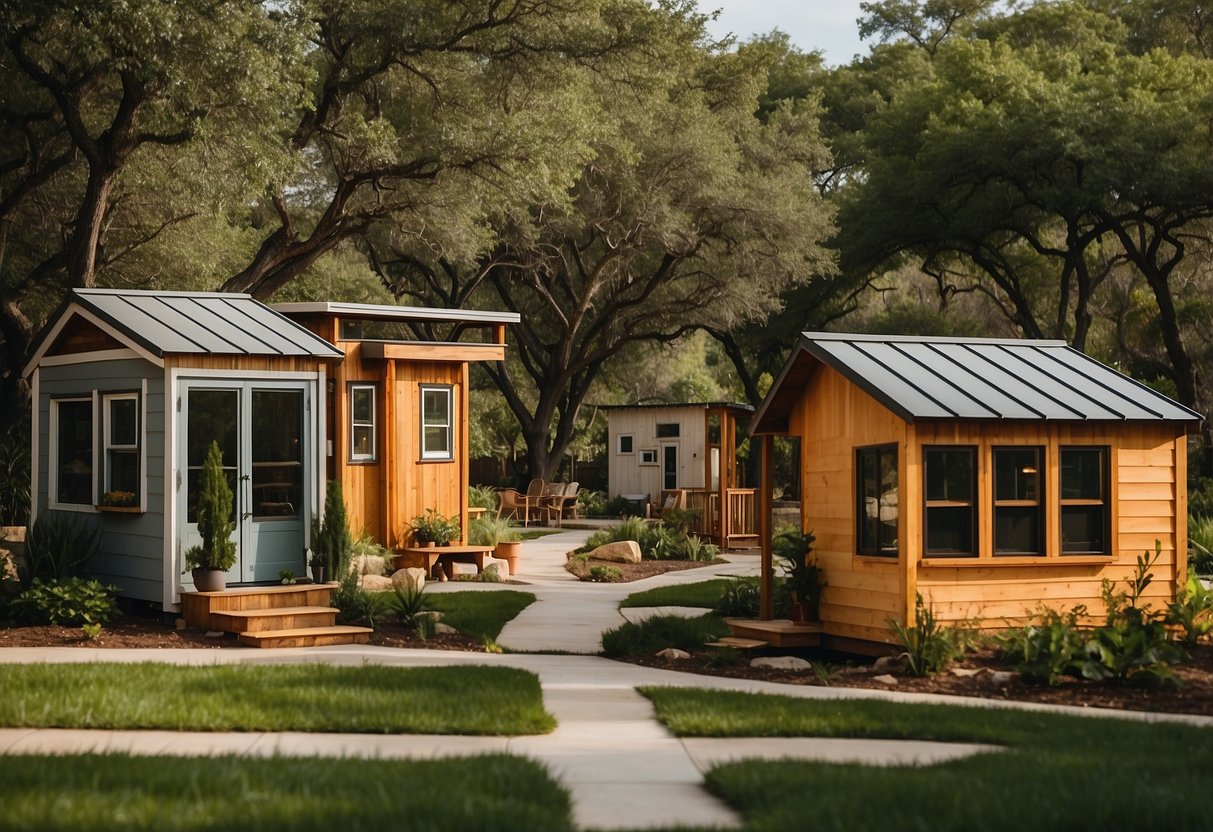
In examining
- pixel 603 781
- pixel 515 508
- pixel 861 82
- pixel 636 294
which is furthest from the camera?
pixel 861 82

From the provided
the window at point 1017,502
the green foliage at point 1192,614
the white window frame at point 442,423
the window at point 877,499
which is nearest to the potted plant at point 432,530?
the white window frame at point 442,423

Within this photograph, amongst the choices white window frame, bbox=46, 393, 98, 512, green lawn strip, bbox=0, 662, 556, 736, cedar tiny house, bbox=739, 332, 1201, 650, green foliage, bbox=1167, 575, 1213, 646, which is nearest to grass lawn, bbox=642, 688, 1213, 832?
green lawn strip, bbox=0, 662, 556, 736

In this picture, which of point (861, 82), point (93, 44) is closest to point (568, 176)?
point (93, 44)

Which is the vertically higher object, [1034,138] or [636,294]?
[1034,138]

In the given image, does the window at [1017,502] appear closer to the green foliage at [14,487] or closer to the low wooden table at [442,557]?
the low wooden table at [442,557]

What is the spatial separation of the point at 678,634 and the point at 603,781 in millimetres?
6875

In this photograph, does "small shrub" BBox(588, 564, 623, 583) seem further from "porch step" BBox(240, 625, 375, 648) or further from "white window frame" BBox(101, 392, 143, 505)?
"white window frame" BBox(101, 392, 143, 505)

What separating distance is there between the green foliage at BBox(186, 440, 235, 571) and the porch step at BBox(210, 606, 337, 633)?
56cm

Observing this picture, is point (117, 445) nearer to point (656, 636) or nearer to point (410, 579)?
point (410, 579)

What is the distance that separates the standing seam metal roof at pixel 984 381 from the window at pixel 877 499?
25.7 inches

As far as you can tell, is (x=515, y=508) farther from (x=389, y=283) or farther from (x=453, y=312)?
(x=453, y=312)

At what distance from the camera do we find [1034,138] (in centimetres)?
3291

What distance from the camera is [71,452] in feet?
53.3

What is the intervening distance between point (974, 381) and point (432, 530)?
9500mm
